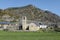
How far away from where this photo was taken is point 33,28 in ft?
248

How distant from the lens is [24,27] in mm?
78062

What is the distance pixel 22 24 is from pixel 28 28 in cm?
303

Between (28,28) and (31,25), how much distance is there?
1.63 meters

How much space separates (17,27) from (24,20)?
3544mm

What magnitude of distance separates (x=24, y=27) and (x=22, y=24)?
171cm

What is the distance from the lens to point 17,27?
78562mm

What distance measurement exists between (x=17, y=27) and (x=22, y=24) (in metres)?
2.09

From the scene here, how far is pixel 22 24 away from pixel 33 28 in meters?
5.33

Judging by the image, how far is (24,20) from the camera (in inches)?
3135

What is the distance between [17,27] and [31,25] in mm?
5181

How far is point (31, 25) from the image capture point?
76.8 meters

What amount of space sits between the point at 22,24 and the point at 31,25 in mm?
3995
